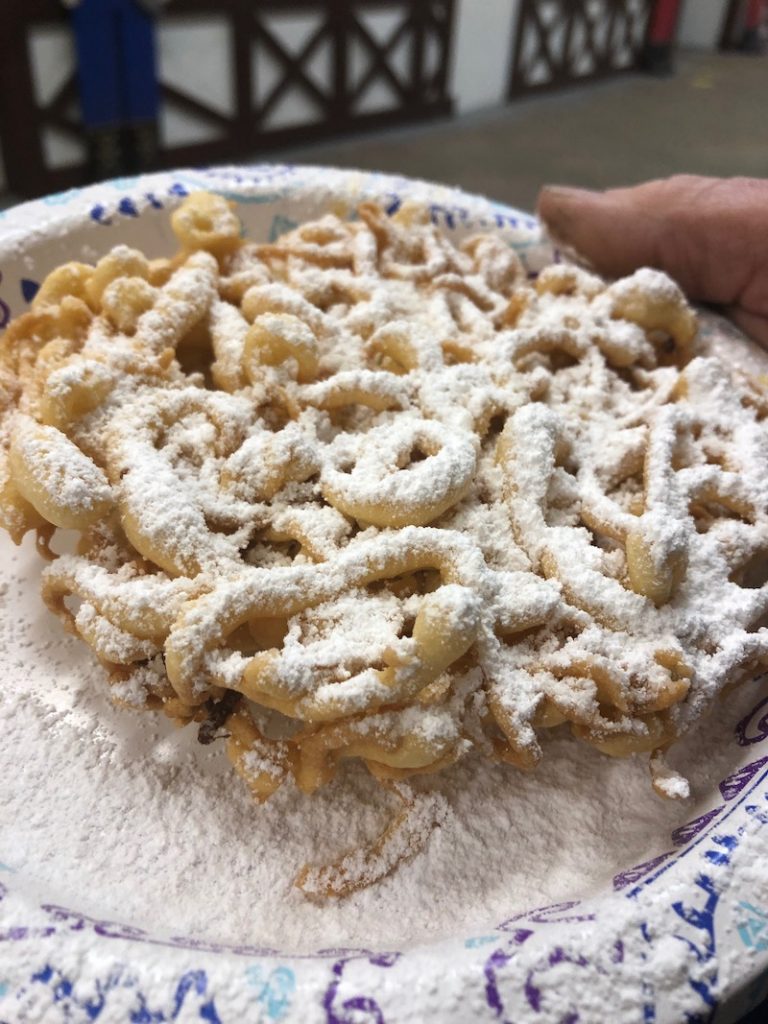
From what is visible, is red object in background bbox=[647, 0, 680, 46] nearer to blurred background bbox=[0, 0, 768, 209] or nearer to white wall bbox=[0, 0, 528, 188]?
blurred background bbox=[0, 0, 768, 209]

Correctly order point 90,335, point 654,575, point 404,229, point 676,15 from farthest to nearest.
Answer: point 676,15, point 404,229, point 90,335, point 654,575

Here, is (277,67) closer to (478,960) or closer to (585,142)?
(585,142)

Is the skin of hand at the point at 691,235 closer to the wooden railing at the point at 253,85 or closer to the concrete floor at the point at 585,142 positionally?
the wooden railing at the point at 253,85

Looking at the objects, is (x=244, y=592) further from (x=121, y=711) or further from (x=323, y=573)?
(x=121, y=711)

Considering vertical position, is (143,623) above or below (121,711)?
above

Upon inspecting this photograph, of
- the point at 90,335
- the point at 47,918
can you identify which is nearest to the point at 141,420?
the point at 90,335

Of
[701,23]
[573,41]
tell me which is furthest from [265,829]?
[701,23]

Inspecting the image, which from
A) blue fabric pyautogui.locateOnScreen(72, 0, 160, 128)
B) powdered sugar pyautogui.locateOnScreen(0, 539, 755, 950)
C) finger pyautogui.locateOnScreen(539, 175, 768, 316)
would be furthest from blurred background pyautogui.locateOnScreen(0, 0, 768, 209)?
powdered sugar pyautogui.locateOnScreen(0, 539, 755, 950)
